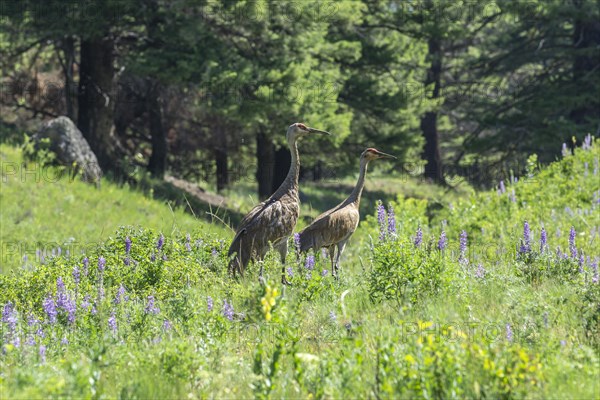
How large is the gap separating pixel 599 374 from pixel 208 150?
23486 mm

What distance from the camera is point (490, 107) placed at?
27.6m

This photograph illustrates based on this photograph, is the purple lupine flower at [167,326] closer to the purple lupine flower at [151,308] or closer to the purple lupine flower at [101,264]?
the purple lupine flower at [151,308]

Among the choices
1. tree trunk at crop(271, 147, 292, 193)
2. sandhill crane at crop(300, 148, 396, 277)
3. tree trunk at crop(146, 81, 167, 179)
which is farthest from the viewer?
tree trunk at crop(271, 147, 292, 193)

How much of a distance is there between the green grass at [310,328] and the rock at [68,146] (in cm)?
865

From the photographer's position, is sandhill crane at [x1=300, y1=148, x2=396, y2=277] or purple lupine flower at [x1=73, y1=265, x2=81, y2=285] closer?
purple lupine flower at [x1=73, y1=265, x2=81, y2=285]

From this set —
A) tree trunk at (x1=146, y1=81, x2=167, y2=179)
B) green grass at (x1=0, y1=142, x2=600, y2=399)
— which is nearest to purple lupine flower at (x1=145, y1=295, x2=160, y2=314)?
green grass at (x1=0, y1=142, x2=600, y2=399)

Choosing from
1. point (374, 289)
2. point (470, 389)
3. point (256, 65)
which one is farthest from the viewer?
point (256, 65)

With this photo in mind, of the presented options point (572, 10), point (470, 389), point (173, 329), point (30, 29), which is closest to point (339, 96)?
point (572, 10)

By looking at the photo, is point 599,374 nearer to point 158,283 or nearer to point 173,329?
point 173,329

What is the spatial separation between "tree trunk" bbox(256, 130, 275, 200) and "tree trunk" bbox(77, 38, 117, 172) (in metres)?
3.99

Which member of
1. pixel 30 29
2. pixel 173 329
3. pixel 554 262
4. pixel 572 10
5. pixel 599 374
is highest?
pixel 572 10

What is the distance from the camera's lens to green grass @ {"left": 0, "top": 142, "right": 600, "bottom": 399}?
5.03 m

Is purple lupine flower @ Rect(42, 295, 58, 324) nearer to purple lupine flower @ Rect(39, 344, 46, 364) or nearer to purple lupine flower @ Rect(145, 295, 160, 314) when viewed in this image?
purple lupine flower @ Rect(145, 295, 160, 314)

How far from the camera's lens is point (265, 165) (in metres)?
22.2
